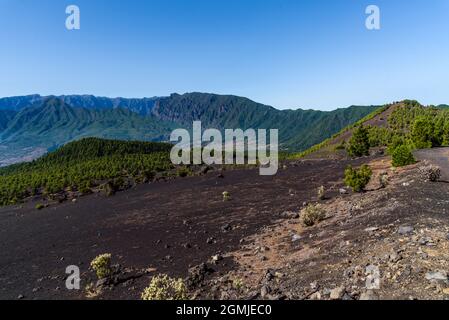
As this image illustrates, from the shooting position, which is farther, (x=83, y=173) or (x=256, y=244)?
(x=83, y=173)

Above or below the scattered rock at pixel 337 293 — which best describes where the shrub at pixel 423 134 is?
above

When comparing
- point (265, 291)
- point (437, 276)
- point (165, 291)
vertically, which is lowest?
point (165, 291)

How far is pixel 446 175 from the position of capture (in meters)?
21.7

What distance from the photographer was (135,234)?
22359mm

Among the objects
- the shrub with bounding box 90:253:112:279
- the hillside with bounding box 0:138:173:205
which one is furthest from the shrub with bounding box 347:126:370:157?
the shrub with bounding box 90:253:112:279

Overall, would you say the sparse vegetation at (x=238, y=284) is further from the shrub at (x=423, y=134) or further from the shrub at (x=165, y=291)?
the shrub at (x=423, y=134)

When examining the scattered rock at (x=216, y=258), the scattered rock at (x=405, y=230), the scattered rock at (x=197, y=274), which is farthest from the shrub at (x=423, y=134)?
the scattered rock at (x=197, y=274)

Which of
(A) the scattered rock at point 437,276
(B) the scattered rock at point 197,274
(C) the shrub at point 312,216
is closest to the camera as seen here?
(A) the scattered rock at point 437,276

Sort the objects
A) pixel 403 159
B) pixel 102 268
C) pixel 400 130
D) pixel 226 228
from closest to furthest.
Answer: pixel 102 268 < pixel 226 228 < pixel 403 159 < pixel 400 130

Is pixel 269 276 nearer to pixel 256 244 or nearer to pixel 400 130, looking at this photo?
pixel 256 244

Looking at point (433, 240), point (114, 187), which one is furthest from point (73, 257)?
point (114, 187)

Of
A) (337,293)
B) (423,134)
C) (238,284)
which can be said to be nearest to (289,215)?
(238,284)

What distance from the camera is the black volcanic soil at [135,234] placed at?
15117 millimetres
